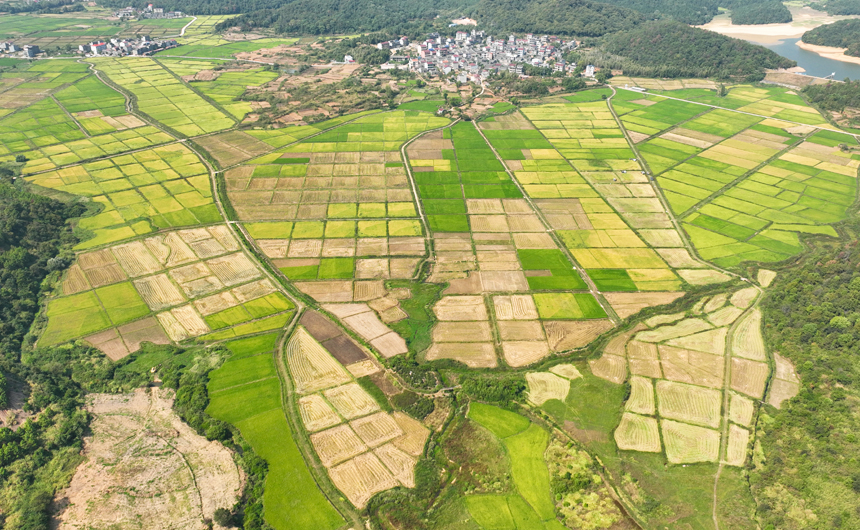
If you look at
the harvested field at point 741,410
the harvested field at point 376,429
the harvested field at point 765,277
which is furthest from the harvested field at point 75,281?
the harvested field at point 765,277

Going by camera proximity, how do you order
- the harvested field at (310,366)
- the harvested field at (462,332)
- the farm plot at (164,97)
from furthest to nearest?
the farm plot at (164,97)
the harvested field at (462,332)
the harvested field at (310,366)

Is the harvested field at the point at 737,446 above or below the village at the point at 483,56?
below

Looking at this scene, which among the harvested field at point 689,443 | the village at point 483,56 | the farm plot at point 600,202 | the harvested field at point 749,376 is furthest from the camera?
the village at point 483,56

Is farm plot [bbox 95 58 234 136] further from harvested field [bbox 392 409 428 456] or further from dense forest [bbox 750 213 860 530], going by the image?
dense forest [bbox 750 213 860 530]

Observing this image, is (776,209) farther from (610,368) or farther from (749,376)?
(610,368)

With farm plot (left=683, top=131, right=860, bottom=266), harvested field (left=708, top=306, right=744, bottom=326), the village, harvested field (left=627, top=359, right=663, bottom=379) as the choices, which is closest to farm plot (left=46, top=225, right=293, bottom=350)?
harvested field (left=627, top=359, right=663, bottom=379)

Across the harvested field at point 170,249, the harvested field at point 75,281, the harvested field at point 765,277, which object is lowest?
the harvested field at point 765,277

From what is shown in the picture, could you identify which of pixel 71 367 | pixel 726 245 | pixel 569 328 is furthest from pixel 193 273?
pixel 726 245

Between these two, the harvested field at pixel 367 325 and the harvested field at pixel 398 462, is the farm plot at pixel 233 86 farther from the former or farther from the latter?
the harvested field at pixel 398 462

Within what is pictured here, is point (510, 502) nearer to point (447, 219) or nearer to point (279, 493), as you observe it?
point (279, 493)

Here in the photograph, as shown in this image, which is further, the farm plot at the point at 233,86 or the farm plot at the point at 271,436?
the farm plot at the point at 233,86
